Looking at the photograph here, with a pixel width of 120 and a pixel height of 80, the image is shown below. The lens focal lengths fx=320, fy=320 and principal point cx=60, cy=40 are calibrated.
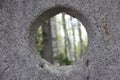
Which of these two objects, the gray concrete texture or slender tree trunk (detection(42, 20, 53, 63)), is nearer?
the gray concrete texture

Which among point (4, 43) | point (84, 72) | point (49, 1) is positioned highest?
point (49, 1)

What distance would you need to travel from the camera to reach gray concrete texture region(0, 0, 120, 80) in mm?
2260

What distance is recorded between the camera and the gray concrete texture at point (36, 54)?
7.41ft

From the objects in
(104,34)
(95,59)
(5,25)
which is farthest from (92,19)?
(5,25)

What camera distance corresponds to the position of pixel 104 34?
227 cm

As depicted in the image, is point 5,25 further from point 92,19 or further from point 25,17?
point 92,19

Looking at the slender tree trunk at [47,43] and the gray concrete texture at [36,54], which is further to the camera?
the slender tree trunk at [47,43]

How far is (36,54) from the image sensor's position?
2.36 m

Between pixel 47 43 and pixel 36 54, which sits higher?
pixel 47 43

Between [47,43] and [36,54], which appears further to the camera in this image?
[47,43]

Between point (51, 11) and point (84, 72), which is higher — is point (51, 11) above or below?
above

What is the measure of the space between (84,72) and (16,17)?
63 cm

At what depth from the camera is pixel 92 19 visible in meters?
2.27

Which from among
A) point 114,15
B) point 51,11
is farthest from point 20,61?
point 114,15
